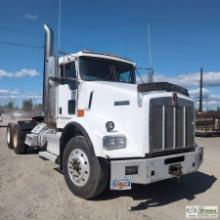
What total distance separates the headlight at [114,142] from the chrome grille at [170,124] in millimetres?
512

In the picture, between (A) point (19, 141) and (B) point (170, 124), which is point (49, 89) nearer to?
(A) point (19, 141)

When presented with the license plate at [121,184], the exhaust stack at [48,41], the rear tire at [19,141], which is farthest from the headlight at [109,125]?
the rear tire at [19,141]

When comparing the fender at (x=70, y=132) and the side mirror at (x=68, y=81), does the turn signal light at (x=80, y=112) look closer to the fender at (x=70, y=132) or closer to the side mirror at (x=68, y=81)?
the fender at (x=70, y=132)

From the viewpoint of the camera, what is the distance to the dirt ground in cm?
566

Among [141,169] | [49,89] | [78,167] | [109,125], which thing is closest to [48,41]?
[49,89]

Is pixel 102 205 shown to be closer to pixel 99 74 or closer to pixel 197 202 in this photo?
pixel 197 202

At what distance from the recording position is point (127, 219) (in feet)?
17.9

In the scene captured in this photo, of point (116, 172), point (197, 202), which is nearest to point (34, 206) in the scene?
point (116, 172)

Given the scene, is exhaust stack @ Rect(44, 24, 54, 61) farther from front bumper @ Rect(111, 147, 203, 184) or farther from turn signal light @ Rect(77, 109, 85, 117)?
front bumper @ Rect(111, 147, 203, 184)

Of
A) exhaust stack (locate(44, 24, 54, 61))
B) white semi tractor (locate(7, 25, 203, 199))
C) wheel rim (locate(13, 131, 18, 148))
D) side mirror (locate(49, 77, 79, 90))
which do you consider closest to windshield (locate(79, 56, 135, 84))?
white semi tractor (locate(7, 25, 203, 199))

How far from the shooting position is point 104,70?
8062 millimetres

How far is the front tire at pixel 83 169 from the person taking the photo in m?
6.06

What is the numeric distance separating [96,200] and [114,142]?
121 centimetres

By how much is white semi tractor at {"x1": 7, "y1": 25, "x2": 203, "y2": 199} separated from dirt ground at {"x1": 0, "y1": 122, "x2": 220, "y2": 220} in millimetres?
399
